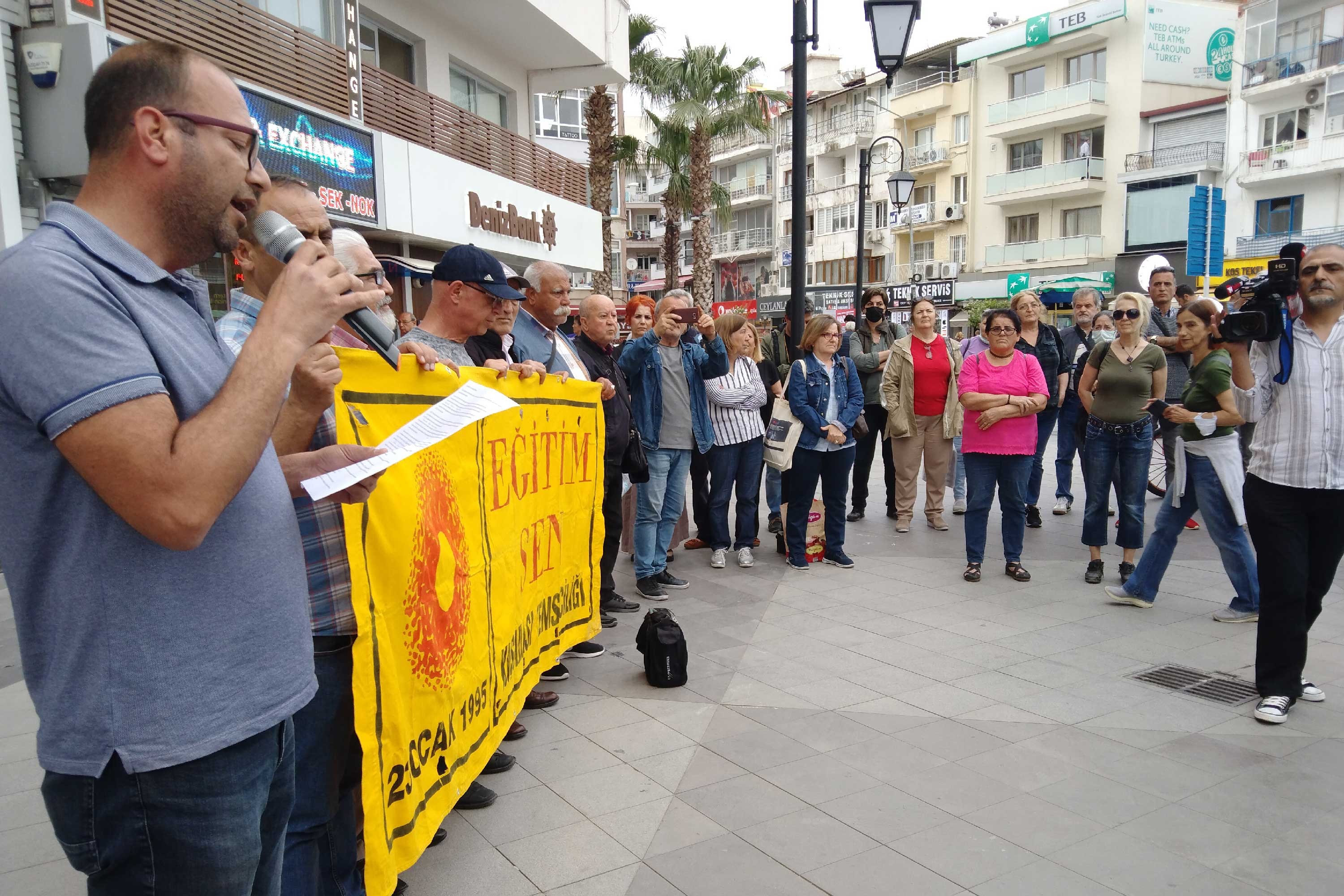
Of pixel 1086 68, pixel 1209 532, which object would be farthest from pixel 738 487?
pixel 1086 68

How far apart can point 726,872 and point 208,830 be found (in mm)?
2097

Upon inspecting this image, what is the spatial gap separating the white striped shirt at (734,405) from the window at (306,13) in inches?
328

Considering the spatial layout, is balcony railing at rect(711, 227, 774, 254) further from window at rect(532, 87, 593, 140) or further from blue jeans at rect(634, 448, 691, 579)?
blue jeans at rect(634, 448, 691, 579)

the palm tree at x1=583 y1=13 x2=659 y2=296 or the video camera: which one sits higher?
the palm tree at x1=583 y1=13 x2=659 y2=296

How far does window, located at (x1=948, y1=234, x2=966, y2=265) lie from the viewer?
48.5 meters

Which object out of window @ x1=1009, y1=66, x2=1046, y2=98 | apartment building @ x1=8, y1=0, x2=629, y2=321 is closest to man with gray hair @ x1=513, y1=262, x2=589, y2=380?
apartment building @ x1=8, y1=0, x2=629, y2=321

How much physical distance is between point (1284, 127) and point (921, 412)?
112 feet

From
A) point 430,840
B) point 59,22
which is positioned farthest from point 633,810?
point 59,22

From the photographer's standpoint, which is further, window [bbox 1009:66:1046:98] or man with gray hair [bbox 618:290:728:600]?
window [bbox 1009:66:1046:98]

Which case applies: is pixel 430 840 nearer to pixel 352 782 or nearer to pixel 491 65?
pixel 352 782

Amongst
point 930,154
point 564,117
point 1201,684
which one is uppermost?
point 930,154

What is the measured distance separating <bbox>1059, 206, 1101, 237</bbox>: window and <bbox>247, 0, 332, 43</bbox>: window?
121 feet

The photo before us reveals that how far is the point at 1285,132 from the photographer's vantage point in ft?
115

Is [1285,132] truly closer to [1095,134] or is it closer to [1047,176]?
[1095,134]
